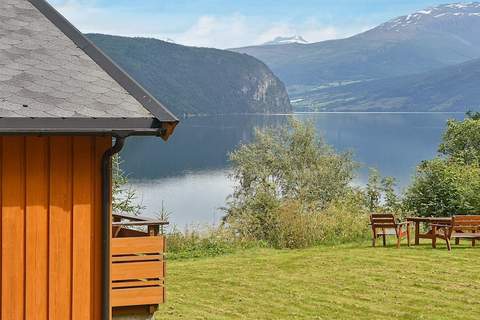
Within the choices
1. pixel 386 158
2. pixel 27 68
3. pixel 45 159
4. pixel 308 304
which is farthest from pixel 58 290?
pixel 386 158

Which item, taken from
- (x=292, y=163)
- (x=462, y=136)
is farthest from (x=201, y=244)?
(x=462, y=136)

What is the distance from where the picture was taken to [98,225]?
6379 millimetres

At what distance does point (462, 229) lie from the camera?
1686 centimetres

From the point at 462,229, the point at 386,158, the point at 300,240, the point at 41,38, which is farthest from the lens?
the point at 386,158

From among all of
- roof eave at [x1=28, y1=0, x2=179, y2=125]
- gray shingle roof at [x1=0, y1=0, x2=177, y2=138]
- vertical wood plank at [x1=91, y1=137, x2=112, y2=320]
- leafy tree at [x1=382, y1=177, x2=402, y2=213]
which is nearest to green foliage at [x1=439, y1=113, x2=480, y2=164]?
leafy tree at [x1=382, y1=177, x2=402, y2=213]

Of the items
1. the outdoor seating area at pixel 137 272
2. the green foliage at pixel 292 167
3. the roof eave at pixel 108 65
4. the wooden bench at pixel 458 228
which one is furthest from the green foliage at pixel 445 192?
the roof eave at pixel 108 65

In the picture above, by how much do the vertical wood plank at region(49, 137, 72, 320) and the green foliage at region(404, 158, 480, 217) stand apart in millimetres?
17165

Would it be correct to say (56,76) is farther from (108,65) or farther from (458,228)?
(458,228)

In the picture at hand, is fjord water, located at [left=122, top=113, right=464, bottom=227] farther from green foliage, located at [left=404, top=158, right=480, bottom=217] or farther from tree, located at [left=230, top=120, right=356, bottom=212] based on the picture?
green foliage, located at [left=404, top=158, right=480, bottom=217]

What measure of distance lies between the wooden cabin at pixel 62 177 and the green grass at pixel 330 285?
4659 mm

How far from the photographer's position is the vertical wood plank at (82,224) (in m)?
6.26

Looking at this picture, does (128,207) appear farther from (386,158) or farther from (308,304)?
(386,158)

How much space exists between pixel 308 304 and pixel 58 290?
6.11m

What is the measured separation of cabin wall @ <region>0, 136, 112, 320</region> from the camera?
20.0ft
